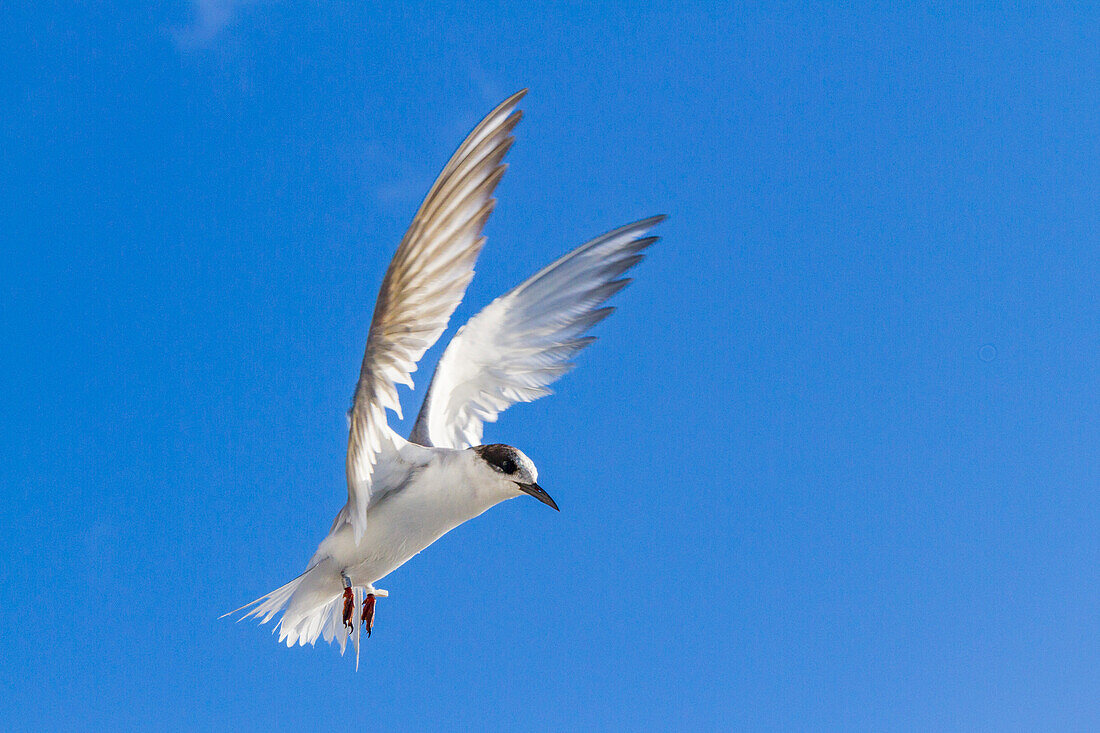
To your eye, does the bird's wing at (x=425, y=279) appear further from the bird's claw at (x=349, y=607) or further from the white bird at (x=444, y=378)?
the bird's claw at (x=349, y=607)

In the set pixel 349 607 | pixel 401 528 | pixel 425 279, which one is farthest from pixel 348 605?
pixel 425 279

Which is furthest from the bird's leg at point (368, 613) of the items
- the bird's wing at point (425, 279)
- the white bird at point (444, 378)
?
the bird's wing at point (425, 279)

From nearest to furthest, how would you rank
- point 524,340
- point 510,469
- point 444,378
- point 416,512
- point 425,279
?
point 425,279, point 510,469, point 416,512, point 524,340, point 444,378

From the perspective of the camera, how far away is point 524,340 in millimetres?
5605

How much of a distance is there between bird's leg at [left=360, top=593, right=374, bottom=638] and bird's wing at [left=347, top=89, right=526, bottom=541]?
82 cm

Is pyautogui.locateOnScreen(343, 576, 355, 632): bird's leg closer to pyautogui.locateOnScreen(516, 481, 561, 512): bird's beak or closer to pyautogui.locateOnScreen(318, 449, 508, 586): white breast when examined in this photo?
pyautogui.locateOnScreen(318, 449, 508, 586): white breast

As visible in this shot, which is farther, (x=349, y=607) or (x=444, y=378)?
(x=444, y=378)

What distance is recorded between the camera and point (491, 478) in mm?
4582

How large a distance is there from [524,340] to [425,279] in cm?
138

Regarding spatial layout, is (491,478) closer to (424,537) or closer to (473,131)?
(424,537)

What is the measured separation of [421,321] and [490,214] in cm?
60

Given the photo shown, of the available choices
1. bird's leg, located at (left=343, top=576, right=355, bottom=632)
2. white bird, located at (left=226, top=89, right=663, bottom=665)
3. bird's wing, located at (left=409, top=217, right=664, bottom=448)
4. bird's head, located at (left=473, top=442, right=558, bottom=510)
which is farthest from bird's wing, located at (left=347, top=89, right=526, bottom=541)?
bird's wing, located at (left=409, top=217, right=664, bottom=448)

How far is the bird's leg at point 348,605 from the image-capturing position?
467 cm

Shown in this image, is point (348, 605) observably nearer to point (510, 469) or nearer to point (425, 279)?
point (510, 469)
